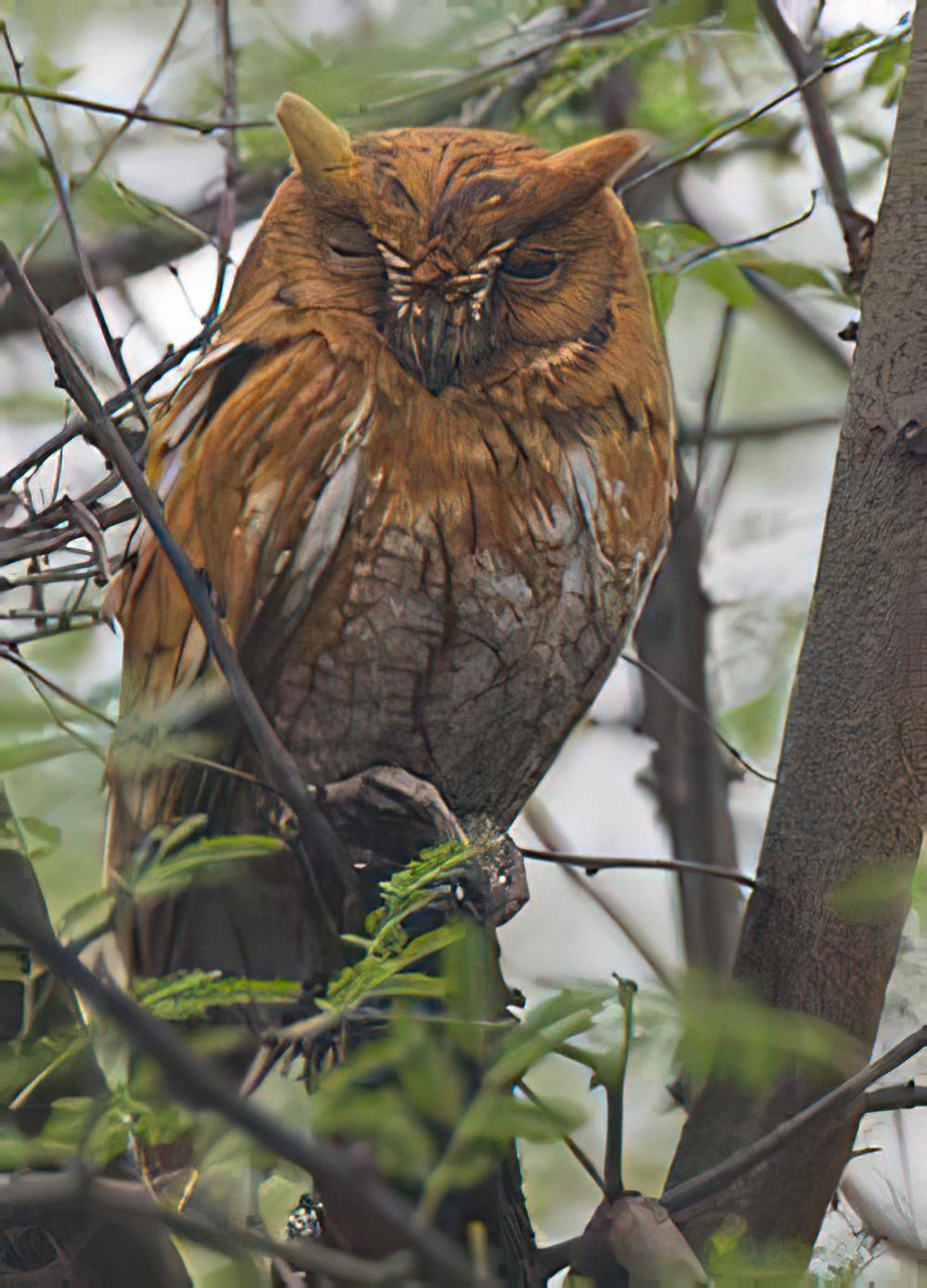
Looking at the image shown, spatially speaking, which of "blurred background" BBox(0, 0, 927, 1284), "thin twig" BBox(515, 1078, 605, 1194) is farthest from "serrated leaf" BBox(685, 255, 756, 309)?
"thin twig" BBox(515, 1078, 605, 1194)

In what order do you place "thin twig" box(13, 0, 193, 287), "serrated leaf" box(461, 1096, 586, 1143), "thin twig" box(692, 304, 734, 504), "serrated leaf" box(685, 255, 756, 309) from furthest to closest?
"thin twig" box(692, 304, 734, 504) < "serrated leaf" box(685, 255, 756, 309) < "thin twig" box(13, 0, 193, 287) < "serrated leaf" box(461, 1096, 586, 1143)

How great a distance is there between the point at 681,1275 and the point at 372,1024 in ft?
0.84

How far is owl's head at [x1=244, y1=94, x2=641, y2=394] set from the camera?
2.85ft

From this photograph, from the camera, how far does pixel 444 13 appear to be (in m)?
1.28

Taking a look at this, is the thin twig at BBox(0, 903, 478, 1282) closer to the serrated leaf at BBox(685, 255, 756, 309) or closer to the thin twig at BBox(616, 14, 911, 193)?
the thin twig at BBox(616, 14, 911, 193)

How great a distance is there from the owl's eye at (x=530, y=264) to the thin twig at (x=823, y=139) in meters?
0.34

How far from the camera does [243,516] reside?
0.90 m

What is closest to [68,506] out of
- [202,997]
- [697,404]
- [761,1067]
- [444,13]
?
[202,997]

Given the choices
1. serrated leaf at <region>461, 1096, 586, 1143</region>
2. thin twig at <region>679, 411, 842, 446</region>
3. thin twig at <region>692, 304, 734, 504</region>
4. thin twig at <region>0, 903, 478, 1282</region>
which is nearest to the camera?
thin twig at <region>0, 903, 478, 1282</region>

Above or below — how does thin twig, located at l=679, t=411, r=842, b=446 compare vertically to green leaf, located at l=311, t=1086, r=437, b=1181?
above

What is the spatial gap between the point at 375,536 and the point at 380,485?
4 cm

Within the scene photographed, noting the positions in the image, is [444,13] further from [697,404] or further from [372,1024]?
[372,1024]

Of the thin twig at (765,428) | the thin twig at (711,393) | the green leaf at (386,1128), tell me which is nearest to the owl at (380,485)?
the green leaf at (386,1128)

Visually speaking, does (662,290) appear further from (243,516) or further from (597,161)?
(243,516)
